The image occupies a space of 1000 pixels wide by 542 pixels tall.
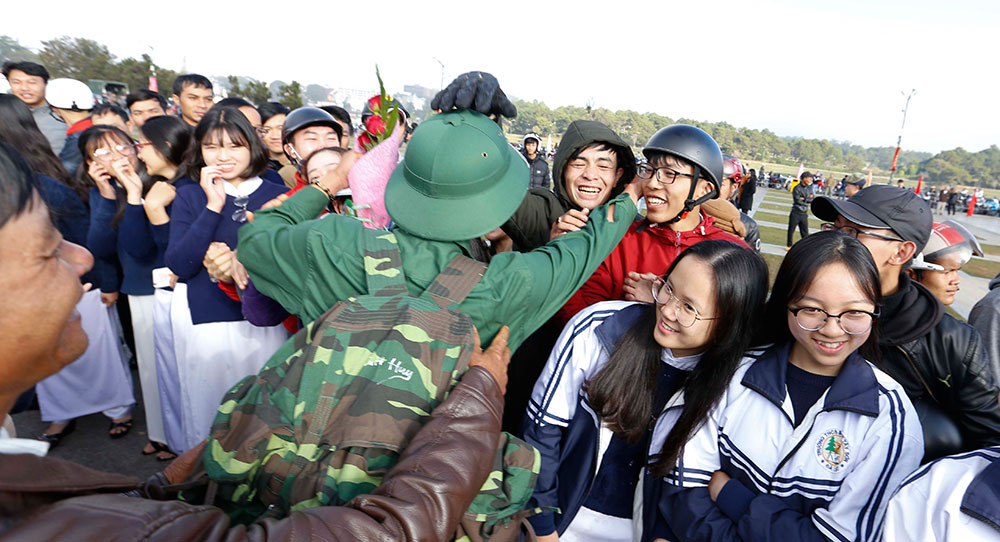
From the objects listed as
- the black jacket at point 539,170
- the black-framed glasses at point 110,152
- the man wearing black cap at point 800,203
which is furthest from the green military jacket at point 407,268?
the man wearing black cap at point 800,203

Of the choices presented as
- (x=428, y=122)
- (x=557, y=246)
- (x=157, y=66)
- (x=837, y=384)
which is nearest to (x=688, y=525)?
(x=837, y=384)

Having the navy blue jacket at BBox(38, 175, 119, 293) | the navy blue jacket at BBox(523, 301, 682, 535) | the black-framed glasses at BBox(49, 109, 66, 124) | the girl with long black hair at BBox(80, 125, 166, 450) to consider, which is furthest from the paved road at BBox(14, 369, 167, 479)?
the black-framed glasses at BBox(49, 109, 66, 124)

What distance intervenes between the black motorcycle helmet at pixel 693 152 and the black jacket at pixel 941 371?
96 centimetres

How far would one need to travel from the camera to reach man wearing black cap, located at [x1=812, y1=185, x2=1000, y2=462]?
201 centimetres

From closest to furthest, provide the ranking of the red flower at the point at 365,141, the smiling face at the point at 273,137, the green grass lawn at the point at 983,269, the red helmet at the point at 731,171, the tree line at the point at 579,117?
1. the red flower at the point at 365,141
2. the smiling face at the point at 273,137
3. the red helmet at the point at 731,171
4. the green grass lawn at the point at 983,269
5. the tree line at the point at 579,117

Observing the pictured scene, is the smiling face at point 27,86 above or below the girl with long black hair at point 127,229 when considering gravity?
above

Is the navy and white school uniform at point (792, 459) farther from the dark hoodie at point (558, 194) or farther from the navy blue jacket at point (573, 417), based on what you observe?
the dark hoodie at point (558, 194)

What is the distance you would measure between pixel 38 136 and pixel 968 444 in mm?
5773

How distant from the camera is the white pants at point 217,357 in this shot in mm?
3053

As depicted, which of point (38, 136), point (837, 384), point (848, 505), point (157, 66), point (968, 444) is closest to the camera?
point (848, 505)

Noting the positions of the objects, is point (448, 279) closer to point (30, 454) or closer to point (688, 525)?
point (30, 454)

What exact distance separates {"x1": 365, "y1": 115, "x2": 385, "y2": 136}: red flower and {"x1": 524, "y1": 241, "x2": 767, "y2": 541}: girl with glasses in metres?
1.37

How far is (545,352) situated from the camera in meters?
2.97

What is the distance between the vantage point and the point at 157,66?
42500 millimetres
